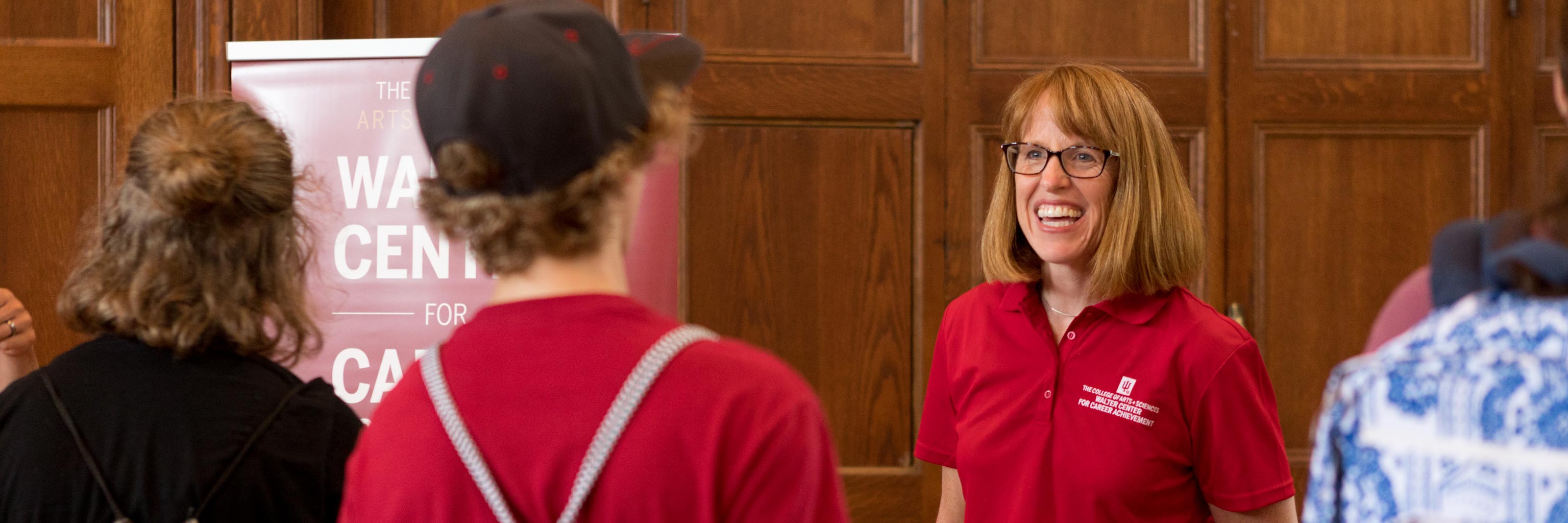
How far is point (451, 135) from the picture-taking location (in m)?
0.77

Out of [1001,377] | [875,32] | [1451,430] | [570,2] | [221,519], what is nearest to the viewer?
[1451,430]

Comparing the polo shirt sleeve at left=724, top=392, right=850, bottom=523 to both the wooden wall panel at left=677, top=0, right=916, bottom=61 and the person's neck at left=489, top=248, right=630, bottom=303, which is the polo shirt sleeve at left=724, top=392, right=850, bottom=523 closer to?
the person's neck at left=489, top=248, right=630, bottom=303

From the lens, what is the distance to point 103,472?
40.4 inches

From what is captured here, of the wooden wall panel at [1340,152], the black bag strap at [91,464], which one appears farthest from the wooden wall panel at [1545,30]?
the black bag strap at [91,464]

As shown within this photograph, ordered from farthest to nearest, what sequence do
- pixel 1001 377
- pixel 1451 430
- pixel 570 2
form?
pixel 1001 377 → pixel 570 2 → pixel 1451 430

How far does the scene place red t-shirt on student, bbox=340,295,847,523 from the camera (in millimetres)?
741

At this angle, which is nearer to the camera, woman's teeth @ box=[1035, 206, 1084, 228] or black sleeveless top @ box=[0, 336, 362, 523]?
black sleeveless top @ box=[0, 336, 362, 523]

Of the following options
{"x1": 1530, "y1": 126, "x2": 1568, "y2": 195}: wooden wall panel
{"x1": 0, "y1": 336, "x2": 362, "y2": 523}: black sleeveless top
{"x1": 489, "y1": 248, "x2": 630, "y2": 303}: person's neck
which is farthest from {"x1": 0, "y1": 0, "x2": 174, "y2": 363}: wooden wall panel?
{"x1": 1530, "y1": 126, "x2": 1568, "y2": 195}: wooden wall panel

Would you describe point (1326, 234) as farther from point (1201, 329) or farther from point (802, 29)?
point (1201, 329)

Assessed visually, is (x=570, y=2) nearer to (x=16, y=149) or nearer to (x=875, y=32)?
(x=875, y=32)

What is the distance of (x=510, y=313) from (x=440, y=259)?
64.2 inches

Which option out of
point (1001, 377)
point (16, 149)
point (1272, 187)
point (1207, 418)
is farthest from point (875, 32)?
point (16, 149)

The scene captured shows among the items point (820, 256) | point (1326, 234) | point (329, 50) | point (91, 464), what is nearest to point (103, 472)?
point (91, 464)

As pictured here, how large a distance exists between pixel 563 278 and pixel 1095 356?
931 mm
